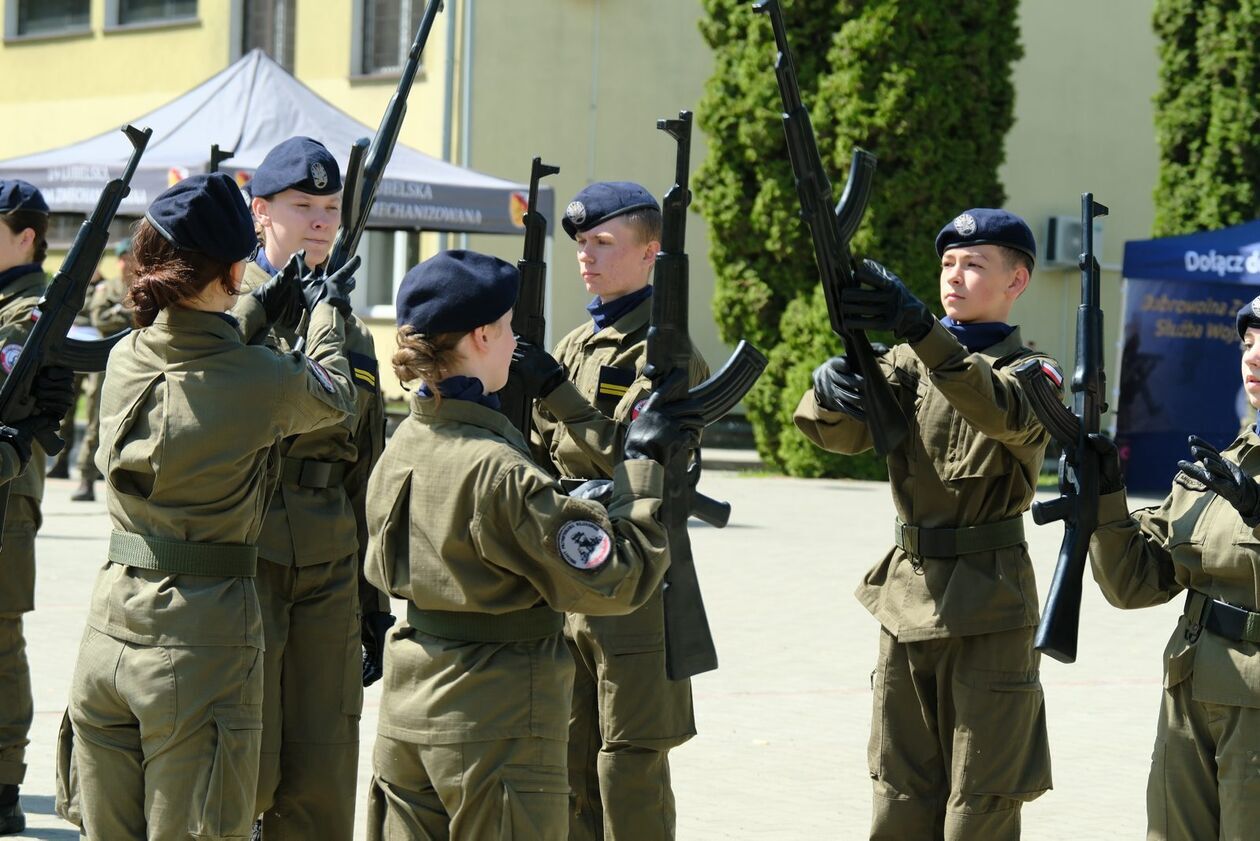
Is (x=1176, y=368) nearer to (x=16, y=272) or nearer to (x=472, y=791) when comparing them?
(x=16, y=272)

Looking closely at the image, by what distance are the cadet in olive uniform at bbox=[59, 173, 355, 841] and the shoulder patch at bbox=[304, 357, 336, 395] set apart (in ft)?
0.15

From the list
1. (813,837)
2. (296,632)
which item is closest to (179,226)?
(296,632)

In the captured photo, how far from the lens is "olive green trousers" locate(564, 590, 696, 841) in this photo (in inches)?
200

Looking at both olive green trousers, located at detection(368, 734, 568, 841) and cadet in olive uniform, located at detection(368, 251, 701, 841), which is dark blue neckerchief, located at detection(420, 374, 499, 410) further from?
olive green trousers, located at detection(368, 734, 568, 841)

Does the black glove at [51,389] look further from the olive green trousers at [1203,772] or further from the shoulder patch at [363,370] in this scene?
the olive green trousers at [1203,772]

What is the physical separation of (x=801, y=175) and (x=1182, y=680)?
5.36 feet

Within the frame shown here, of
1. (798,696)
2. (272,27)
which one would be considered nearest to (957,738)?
(798,696)

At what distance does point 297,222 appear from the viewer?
211 inches

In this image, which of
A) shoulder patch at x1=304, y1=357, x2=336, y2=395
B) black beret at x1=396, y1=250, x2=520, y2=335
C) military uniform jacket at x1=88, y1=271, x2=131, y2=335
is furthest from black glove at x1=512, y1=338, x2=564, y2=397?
military uniform jacket at x1=88, y1=271, x2=131, y2=335

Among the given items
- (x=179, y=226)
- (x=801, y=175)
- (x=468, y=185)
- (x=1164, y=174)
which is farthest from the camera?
(x=1164, y=174)

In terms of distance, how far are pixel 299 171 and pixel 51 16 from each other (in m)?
24.8

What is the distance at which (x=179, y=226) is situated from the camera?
166 inches

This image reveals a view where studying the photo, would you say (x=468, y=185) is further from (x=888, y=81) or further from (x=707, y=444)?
(x=707, y=444)

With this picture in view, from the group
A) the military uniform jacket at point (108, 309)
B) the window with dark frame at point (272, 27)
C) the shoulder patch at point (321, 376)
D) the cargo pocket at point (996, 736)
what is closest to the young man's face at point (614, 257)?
the shoulder patch at point (321, 376)
